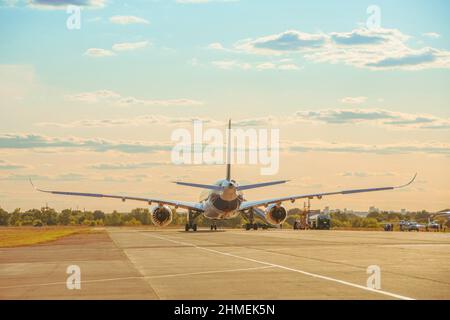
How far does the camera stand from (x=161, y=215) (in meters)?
69.6

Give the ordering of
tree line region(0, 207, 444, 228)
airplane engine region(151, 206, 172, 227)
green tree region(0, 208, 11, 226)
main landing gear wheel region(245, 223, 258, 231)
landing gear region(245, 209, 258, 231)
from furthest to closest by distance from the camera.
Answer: green tree region(0, 208, 11, 226) → tree line region(0, 207, 444, 228) → main landing gear wheel region(245, 223, 258, 231) → landing gear region(245, 209, 258, 231) → airplane engine region(151, 206, 172, 227)

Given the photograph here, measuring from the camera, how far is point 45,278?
1886 cm

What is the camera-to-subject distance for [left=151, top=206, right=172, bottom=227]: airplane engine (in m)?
69.4

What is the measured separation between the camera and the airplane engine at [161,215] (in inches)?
2734

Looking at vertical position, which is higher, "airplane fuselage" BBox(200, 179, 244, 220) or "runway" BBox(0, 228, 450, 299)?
"airplane fuselage" BBox(200, 179, 244, 220)

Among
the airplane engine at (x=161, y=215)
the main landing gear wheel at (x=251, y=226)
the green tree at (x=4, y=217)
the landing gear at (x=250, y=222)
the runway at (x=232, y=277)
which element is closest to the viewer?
the runway at (x=232, y=277)

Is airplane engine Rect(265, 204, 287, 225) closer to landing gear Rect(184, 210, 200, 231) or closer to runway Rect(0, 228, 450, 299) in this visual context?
landing gear Rect(184, 210, 200, 231)

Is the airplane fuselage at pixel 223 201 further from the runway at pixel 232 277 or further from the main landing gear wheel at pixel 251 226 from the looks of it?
the runway at pixel 232 277

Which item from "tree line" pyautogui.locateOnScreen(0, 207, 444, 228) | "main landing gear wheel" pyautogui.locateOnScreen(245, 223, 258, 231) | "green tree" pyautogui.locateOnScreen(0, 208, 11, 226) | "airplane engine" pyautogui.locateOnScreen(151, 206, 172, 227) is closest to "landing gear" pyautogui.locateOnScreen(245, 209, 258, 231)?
"main landing gear wheel" pyautogui.locateOnScreen(245, 223, 258, 231)

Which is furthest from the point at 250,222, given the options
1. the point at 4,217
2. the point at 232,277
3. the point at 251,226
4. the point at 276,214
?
the point at 4,217

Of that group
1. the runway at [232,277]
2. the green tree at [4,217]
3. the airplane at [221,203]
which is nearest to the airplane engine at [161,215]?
the airplane at [221,203]
